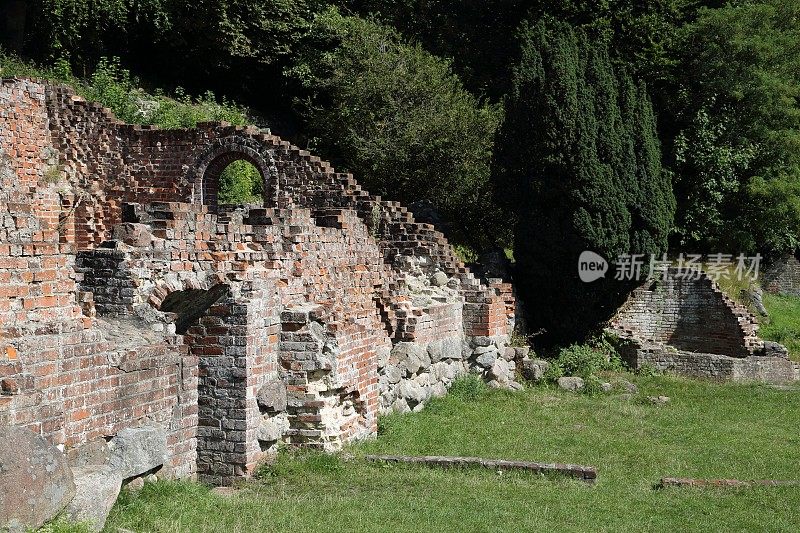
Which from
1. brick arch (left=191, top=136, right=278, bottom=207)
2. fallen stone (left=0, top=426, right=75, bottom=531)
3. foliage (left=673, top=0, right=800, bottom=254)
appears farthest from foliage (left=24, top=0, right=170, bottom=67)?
fallen stone (left=0, top=426, right=75, bottom=531)

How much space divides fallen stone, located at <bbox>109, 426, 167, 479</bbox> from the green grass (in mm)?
15094

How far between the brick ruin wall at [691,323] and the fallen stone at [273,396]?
968cm

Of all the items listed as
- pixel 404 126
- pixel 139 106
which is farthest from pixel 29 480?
pixel 404 126

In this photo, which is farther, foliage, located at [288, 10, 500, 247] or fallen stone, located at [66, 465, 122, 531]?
foliage, located at [288, 10, 500, 247]

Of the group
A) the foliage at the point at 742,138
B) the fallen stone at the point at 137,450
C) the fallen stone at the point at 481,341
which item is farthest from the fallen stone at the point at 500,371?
the foliage at the point at 742,138

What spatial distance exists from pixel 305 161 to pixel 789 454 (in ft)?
27.1

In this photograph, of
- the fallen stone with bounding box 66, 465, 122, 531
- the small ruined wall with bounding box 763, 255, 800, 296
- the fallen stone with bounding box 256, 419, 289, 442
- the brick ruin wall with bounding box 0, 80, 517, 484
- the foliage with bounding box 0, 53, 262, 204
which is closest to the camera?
the fallen stone with bounding box 66, 465, 122, 531

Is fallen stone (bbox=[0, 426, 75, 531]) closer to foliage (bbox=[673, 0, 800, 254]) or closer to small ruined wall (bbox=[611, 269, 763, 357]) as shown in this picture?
small ruined wall (bbox=[611, 269, 763, 357])

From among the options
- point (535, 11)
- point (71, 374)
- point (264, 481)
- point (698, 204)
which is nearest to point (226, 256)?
point (264, 481)

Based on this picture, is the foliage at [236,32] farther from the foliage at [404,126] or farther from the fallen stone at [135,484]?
the fallen stone at [135,484]

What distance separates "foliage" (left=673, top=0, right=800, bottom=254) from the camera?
21641mm

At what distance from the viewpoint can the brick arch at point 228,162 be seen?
14156 millimetres

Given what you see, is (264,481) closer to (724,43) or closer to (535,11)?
(724,43)

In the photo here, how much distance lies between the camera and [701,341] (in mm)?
18359
